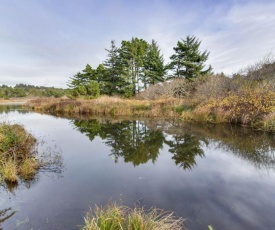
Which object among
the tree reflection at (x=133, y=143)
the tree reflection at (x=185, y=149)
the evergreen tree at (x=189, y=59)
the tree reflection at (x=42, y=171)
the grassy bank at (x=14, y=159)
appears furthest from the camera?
the evergreen tree at (x=189, y=59)

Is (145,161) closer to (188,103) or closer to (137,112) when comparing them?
(188,103)

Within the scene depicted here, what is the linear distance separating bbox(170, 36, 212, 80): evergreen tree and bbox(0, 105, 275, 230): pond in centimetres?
1979

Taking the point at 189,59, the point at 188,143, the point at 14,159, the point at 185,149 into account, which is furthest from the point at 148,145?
the point at 189,59

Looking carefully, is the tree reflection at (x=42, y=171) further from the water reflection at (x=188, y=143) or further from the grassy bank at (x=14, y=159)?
the water reflection at (x=188, y=143)

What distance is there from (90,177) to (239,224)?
3588mm

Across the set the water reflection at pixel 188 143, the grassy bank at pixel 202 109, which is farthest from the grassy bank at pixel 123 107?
the water reflection at pixel 188 143

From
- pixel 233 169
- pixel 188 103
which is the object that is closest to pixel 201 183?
pixel 233 169

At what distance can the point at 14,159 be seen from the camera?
480 centimetres

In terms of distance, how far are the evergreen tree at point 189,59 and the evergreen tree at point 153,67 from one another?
343 centimetres

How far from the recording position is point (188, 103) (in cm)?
1616

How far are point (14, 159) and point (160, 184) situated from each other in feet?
12.0

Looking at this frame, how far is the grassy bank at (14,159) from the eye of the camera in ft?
15.3

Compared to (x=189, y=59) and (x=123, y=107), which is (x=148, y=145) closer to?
(x=123, y=107)

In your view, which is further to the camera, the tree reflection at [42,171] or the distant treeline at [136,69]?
the distant treeline at [136,69]
